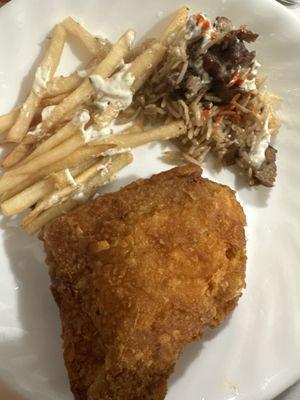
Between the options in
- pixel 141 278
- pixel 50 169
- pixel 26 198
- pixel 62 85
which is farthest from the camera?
pixel 62 85

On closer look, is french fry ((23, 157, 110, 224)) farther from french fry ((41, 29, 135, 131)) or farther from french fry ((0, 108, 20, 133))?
french fry ((0, 108, 20, 133))

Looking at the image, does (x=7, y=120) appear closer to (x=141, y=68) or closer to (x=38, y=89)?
(x=38, y=89)

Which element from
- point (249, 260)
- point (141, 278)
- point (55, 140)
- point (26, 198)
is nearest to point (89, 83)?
point (55, 140)

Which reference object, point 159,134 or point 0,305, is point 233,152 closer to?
point 159,134

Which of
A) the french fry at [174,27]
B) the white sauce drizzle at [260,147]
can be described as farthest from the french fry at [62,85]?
the white sauce drizzle at [260,147]

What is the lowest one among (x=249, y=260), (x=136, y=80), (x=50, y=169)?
(x=249, y=260)

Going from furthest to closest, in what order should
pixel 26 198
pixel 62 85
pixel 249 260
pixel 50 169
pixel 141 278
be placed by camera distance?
pixel 62 85 → pixel 249 260 → pixel 50 169 → pixel 26 198 → pixel 141 278

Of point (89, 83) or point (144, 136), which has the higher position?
point (89, 83)

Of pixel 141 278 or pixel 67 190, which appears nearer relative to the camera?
pixel 141 278

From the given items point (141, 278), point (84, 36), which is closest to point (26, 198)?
point (141, 278)
